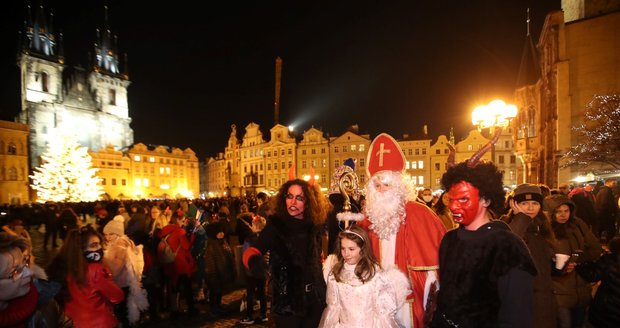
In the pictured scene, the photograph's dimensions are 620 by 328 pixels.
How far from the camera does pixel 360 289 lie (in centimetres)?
301

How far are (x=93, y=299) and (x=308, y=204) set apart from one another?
2425mm

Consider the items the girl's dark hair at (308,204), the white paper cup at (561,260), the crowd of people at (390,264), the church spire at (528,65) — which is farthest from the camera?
the church spire at (528,65)

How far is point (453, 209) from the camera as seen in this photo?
2.36 meters

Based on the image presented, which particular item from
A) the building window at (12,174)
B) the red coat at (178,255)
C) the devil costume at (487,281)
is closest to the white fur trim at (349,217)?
the devil costume at (487,281)

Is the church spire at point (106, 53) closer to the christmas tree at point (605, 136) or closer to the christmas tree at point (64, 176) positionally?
the christmas tree at point (64, 176)

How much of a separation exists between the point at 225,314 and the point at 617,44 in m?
28.2

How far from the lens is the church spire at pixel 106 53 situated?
241ft

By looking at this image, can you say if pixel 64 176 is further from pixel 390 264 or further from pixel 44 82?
pixel 390 264

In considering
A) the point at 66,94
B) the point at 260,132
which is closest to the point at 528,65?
A: the point at 260,132

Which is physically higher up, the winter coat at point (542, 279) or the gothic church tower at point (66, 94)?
the gothic church tower at point (66, 94)

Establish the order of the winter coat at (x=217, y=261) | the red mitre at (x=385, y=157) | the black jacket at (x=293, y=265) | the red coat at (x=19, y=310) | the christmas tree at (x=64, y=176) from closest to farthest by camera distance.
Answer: the red coat at (x=19, y=310) → the black jacket at (x=293, y=265) → the red mitre at (x=385, y=157) → the winter coat at (x=217, y=261) → the christmas tree at (x=64, y=176)

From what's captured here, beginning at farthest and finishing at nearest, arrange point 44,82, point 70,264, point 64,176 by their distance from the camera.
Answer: point 44,82
point 64,176
point 70,264

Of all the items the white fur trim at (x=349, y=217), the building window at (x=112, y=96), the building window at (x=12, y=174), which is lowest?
the building window at (x=12, y=174)

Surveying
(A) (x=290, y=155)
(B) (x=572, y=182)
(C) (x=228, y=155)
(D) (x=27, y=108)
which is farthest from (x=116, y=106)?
(B) (x=572, y=182)
